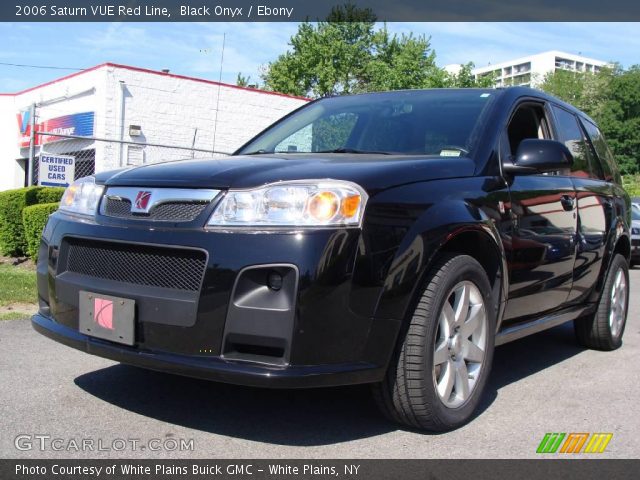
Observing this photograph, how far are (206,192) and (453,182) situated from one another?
49.3 inches

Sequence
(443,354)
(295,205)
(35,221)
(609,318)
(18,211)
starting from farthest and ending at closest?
1. (18,211)
2. (35,221)
3. (609,318)
4. (443,354)
5. (295,205)

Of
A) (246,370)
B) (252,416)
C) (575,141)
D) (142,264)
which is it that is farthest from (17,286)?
(575,141)

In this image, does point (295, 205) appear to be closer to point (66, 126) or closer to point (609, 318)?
point (609, 318)

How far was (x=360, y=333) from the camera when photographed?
288 centimetres

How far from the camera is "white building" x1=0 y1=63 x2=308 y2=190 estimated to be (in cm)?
1792

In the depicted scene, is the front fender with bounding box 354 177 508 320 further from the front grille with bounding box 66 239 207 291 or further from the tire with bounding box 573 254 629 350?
the tire with bounding box 573 254 629 350

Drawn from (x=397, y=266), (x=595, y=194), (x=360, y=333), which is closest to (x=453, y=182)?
(x=397, y=266)

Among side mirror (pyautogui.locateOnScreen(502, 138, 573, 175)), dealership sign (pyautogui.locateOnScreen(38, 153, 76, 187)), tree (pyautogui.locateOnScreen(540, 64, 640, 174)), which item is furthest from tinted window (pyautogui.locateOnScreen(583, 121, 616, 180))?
tree (pyautogui.locateOnScreen(540, 64, 640, 174))

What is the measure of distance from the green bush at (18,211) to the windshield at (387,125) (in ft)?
20.8

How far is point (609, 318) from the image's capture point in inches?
214

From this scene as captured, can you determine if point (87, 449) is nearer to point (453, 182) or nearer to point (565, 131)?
point (453, 182)

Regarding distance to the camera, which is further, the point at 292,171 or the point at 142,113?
the point at 142,113

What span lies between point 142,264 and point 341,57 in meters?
45.9

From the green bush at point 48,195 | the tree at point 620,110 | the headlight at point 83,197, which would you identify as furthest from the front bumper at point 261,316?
the tree at point 620,110
